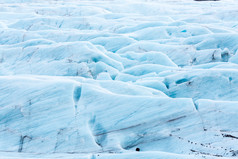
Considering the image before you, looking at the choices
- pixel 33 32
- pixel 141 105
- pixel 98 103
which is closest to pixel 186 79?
pixel 141 105

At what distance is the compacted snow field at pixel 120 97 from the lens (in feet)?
10.3

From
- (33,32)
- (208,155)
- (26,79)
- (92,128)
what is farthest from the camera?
(33,32)

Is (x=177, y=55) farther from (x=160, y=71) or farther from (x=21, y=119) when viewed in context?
(x=21, y=119)

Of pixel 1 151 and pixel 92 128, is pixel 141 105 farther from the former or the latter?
pixel 1 151

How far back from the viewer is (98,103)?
3758 millimetres

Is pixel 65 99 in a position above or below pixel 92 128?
above

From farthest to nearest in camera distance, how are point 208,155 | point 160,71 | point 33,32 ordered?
point 33,32, point 160,71, point 208,155

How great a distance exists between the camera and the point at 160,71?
5.19 m

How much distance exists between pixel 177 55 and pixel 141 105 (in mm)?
2676

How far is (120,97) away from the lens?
3.81m

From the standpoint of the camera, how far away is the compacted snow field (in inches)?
124

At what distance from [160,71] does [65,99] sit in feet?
7.12

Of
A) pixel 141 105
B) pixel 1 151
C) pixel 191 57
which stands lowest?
pixel 1 151

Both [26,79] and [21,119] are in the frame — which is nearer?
[21,119]
